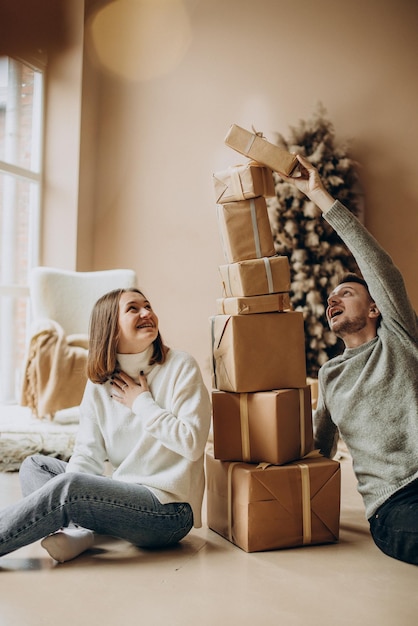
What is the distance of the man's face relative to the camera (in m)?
1.91

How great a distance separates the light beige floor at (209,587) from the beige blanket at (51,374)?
54.1 inches

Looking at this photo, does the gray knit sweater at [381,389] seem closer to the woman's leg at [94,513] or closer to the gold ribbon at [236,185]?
the gold ribbon at [236,185]

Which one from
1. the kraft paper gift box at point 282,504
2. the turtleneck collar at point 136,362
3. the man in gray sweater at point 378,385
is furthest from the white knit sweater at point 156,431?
the man in gray sweater at point 378,385

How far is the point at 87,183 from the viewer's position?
439 centimetres

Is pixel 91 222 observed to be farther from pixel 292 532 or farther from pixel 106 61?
pixel 292 532

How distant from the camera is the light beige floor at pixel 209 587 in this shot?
1.39m

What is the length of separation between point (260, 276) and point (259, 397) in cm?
36

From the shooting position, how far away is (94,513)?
5.56ft

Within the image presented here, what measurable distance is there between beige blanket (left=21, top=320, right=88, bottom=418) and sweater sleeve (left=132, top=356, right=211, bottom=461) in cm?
140

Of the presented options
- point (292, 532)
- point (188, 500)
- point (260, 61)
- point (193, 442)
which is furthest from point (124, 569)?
point (260, 61)

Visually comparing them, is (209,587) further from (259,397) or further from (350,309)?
(350,309)

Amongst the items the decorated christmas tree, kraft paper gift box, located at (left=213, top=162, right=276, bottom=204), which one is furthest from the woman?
the decorated christmas tree

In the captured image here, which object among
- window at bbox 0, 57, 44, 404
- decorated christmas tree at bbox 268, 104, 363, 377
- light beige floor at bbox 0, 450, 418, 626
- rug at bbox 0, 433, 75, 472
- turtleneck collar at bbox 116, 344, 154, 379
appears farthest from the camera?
window at bbox 0, 57, 44, 404

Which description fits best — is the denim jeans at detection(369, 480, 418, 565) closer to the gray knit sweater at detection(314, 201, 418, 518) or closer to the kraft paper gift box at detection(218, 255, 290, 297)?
the gray knit sweater at detection(314, 201, 418, 518)
